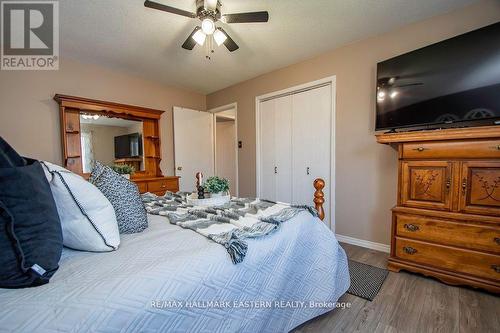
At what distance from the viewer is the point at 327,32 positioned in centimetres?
234

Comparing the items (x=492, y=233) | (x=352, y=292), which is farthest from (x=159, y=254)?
(x=492, y=233)

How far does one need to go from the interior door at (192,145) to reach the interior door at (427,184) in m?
3.27

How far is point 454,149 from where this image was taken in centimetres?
173

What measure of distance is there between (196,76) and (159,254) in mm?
3183

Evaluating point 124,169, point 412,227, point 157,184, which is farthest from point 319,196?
point 124,169

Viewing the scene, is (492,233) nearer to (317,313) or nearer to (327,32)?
(317,313)

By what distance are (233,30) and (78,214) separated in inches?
85.8

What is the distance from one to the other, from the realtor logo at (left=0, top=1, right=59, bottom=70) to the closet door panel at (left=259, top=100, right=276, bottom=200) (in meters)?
2.56

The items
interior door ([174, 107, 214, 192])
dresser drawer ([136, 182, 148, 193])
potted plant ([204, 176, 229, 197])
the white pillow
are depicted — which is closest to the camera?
the white pillow

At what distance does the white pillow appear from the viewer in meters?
0.89

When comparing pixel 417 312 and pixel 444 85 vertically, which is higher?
pixel 444 85

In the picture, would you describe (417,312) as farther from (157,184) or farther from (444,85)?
(157,184)

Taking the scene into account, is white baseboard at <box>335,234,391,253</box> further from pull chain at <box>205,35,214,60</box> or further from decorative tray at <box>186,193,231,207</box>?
pull chain at <box>205,35,214,60</box>

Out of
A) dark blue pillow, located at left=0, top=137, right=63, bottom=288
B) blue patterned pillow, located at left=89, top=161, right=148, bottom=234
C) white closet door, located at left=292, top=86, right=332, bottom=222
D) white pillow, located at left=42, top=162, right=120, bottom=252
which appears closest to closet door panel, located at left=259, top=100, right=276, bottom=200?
white closet door, located at left=292, top=86, right=332, bottom=222
